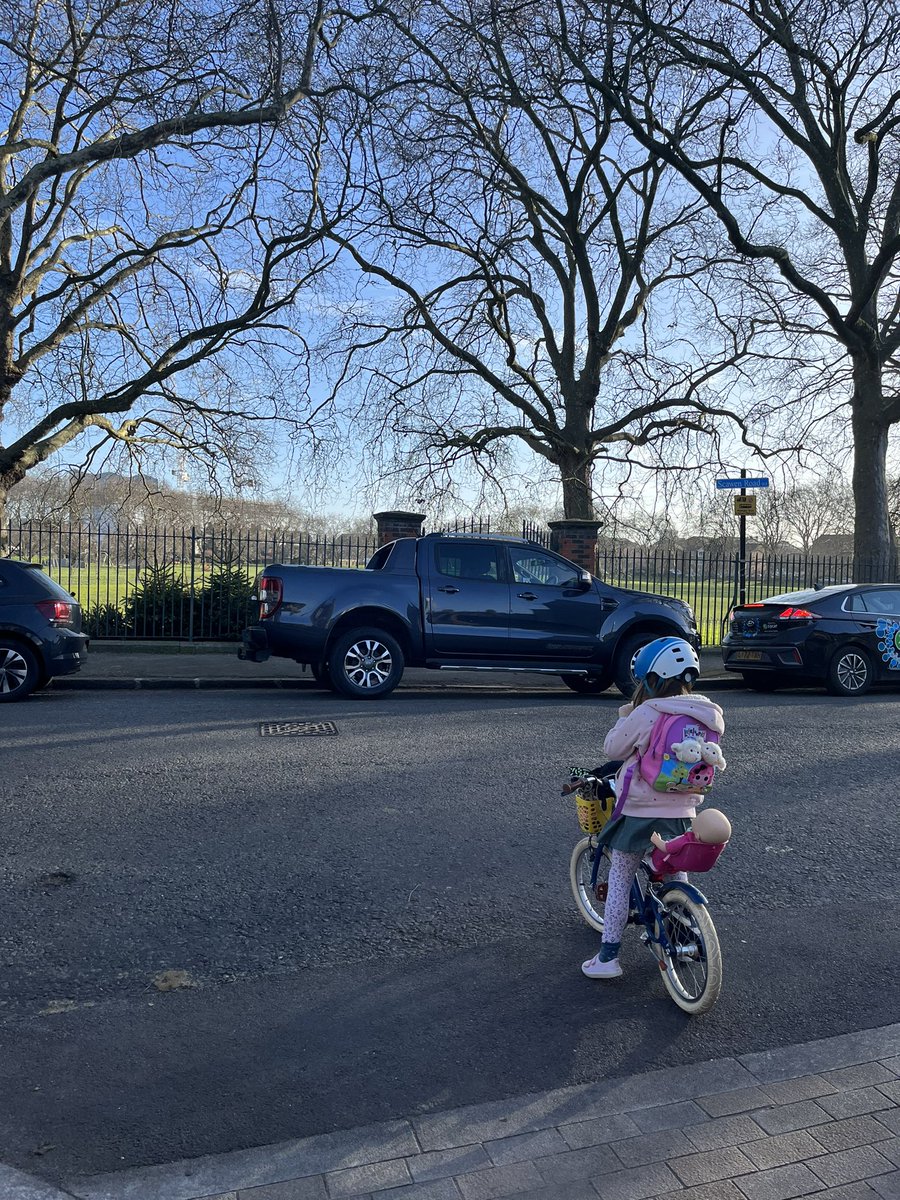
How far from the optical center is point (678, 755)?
3738 mm

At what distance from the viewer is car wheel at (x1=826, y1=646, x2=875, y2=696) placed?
42.3 ft

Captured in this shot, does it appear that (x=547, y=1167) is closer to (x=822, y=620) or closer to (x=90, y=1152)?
(x=90, y=1152)

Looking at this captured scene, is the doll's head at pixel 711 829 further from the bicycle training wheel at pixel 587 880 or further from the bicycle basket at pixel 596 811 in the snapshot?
the bicycle training wheel at pixel 587 880

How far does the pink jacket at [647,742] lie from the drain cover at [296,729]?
17.6ft

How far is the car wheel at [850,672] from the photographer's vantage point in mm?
12906

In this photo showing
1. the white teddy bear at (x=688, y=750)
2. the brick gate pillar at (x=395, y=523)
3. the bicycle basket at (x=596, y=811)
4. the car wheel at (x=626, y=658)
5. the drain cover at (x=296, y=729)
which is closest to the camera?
the white teddy bear at (x=688, y=750)

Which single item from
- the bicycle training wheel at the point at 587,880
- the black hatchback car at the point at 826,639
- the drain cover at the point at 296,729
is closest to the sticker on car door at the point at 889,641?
the black hatchback car at the point at 826,639

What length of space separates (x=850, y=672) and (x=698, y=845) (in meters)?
10.4

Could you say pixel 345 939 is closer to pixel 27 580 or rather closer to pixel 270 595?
pixel 270 595

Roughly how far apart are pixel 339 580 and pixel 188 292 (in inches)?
453

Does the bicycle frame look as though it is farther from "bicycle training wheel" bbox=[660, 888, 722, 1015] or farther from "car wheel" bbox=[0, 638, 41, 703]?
"car wheel" bbox=[0, 638, 41, 703]

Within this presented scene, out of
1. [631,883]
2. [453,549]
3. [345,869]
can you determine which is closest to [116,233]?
[453,549]

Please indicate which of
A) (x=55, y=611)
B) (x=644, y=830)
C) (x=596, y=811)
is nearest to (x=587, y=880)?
(x=596, y=811)

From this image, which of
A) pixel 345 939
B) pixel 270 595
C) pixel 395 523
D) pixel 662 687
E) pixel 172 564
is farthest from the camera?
pixel 395 523
